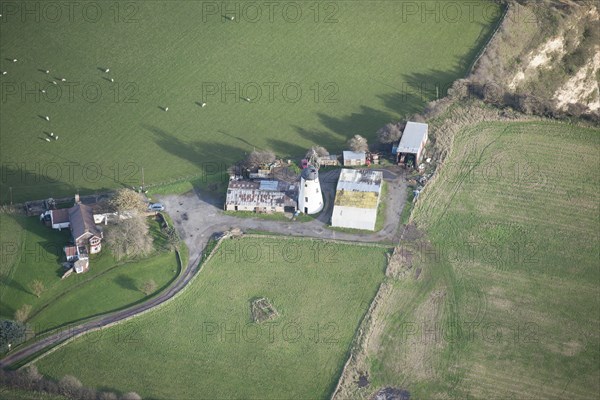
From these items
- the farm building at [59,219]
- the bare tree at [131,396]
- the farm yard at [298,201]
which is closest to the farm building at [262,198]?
the farm yard at [298,201]

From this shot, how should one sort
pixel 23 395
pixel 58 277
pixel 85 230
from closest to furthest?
pixel 23 395
pixel 58 277
pixel 85 230

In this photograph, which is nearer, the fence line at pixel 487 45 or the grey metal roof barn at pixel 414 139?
the grey metal roof barn at pixel 414 139

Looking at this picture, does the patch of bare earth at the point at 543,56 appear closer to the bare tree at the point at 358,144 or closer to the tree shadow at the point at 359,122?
the tree shadow at the point at 359,122

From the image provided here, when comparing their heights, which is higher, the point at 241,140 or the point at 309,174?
the point at 241,140

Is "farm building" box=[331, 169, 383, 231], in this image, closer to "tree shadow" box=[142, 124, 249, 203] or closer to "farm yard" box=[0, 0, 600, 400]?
"farm yard" box=[0, 0, 600, 400]

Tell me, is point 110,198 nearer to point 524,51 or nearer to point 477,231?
point 477,231

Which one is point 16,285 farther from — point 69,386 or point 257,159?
point 257,159

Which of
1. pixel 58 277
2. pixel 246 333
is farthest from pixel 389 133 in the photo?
pixel 58 277

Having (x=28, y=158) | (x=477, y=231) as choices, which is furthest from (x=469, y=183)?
(x=28, y=158)
